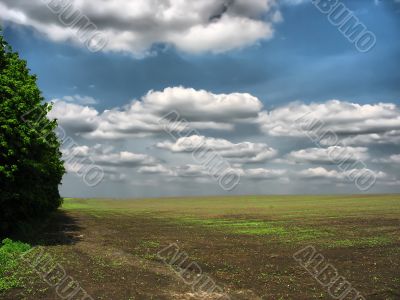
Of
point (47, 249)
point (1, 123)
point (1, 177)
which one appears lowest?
point (47, 249)

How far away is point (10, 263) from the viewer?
2477 centimetres

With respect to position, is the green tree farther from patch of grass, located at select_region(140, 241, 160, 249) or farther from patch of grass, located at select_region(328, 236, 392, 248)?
patch of grass, located at select_region(328, 236, 392, 248)

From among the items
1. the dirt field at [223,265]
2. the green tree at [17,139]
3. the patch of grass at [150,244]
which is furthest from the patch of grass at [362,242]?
the green tree at [17,139]

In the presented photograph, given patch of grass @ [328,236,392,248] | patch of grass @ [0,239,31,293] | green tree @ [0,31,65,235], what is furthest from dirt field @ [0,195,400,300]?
green tree @ [0,31,65,235]

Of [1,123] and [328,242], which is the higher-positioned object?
[1,123]

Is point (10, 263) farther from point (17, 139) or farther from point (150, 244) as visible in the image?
point (150, 244)

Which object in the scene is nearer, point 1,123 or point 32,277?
point 32,277

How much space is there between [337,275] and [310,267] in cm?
263

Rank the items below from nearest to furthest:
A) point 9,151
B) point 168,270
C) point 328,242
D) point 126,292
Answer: point 126,292 < point 168,270 < point 9,151 < point 328,242

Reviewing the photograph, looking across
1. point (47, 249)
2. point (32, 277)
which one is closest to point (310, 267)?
point (32, 277)

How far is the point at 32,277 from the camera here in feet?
71.6

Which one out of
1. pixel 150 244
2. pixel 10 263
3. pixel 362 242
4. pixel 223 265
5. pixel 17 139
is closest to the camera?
pixel 10 263

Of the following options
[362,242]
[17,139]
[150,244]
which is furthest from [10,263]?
[362,242]

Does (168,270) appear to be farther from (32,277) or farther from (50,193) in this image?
(50,193)
